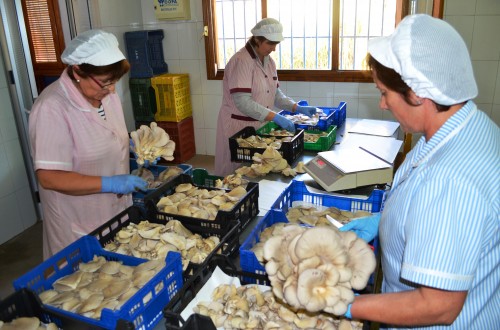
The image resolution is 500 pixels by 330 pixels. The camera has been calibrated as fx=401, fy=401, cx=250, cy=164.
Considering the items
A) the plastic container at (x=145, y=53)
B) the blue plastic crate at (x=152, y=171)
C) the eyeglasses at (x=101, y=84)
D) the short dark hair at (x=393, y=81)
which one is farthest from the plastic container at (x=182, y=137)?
the short dark hair at (x=393, y=81)

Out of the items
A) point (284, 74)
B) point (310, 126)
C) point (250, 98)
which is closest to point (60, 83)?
point (250, 98)

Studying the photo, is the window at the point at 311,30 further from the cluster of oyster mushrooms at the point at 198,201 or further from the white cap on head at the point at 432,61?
the white cap on head at the point at 432,61

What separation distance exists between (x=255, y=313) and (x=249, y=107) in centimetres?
211

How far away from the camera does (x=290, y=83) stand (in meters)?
4.93

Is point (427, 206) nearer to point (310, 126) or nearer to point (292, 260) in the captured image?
point (292, 260)

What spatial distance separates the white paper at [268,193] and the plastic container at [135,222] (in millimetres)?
405

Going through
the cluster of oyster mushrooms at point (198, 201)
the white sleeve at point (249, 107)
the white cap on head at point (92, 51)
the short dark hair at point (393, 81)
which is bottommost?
the cluster of oyster mushrooms at point (198, 201)

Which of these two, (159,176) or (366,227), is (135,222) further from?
(366,227)

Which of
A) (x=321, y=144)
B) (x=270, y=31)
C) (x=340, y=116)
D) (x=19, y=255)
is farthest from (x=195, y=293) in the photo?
(x=19, y=255)

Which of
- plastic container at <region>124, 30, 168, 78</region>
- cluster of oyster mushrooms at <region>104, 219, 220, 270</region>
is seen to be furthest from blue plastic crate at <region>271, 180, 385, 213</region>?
plastic container at <region>124, 30, 168, 78</region>

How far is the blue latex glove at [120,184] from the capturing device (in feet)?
6.08

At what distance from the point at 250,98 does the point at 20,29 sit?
2060 mm

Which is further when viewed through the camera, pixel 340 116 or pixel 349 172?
pixel 340 116

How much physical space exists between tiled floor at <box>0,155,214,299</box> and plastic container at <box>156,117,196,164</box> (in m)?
1.93
